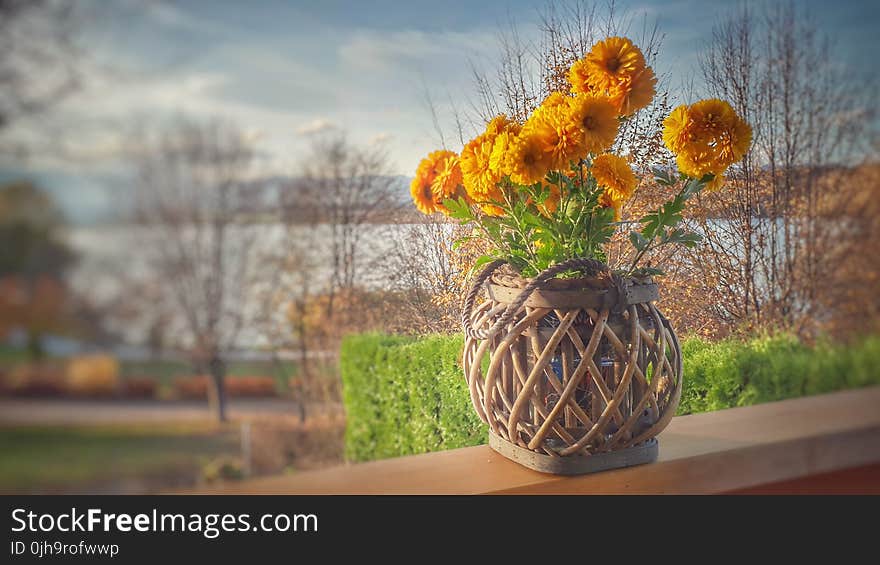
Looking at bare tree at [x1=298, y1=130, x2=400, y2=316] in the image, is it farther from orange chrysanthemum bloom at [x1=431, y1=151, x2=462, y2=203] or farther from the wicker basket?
the wicker basket

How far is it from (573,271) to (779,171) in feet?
2.80

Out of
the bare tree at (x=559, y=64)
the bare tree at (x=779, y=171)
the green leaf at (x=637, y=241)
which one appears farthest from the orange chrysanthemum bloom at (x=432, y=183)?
the bare tree at (x=779, y=171)

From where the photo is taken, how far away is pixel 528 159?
1.11m

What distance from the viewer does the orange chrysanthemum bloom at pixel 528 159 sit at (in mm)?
1104

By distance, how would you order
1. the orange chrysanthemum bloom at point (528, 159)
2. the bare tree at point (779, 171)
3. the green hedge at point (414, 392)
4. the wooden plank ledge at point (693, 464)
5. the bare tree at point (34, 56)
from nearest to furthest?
the bare tree at point (34, 56), the orange chrysanthemum bloom at point (528, 159), the wooden plank ledge at point (693, 464), the green hedge at point (414, 392), the bare tree at point (779, 171)

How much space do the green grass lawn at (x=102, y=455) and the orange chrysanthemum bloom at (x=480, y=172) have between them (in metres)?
0.60

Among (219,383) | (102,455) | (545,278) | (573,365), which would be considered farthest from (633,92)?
(102,455)

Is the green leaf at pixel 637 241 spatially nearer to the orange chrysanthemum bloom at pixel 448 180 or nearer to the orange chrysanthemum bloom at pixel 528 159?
the orange chrysanthemum bloom at pixel 528 159

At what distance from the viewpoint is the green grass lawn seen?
1.01m

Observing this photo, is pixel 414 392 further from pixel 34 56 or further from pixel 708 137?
pixel 34 56

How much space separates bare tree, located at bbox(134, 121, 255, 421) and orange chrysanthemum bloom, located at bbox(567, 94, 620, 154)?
55 cm

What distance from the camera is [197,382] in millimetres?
1146

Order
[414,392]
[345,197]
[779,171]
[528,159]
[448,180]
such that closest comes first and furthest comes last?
1. [528,159]
2. [448,180]
3. [345,197]
4. [414,392]
5. [779,171]
